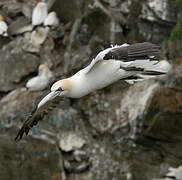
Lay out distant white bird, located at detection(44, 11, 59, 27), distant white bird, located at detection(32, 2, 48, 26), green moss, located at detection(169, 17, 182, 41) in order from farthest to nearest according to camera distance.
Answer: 1. distant white bird, located at detection(32, 2, 48, 26)
2. distant white bird, located at detection(44, 11, 59, 27)
3. green moss, located at detection(169, 17, 182, 41)

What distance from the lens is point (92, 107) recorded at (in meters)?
8.29

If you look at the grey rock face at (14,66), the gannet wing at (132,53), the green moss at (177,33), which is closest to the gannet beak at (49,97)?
the gannet wing at (132,53)

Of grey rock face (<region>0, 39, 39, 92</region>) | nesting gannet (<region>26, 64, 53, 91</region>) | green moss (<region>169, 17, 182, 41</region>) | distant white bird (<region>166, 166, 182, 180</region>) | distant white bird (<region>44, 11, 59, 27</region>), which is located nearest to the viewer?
distant white bird (<region>166, 166, 182, 180</region>)

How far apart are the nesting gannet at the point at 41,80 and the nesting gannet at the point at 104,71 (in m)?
4.15

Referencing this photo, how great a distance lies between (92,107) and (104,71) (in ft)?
12.8

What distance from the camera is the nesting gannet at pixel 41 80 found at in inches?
340

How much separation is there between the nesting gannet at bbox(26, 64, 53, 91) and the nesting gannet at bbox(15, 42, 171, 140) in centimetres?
415

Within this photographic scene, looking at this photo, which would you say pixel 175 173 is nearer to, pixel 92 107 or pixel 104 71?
pixel 92 107

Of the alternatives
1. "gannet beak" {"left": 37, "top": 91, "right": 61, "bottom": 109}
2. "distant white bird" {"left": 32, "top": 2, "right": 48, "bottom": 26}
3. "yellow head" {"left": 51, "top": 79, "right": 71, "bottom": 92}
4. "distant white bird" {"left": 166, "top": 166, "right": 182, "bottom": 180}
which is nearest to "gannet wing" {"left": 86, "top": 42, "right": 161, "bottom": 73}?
"yellow head" {"left": 51, "top": 79, "right": 71, "bottom": 92}

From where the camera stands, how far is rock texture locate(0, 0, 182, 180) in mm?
7324

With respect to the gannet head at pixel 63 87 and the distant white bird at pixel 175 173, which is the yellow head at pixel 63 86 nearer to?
the gannet head at pixel 63 87

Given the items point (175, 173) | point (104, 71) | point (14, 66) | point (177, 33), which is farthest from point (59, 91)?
point (14, 66)

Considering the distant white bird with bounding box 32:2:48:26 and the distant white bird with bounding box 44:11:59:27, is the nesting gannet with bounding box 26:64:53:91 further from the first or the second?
the distant white bird with bounding box 32:2:48:26

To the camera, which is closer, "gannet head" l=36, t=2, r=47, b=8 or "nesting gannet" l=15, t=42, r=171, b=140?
"nesting gannet" l=15, t=42, r=171, b=140
